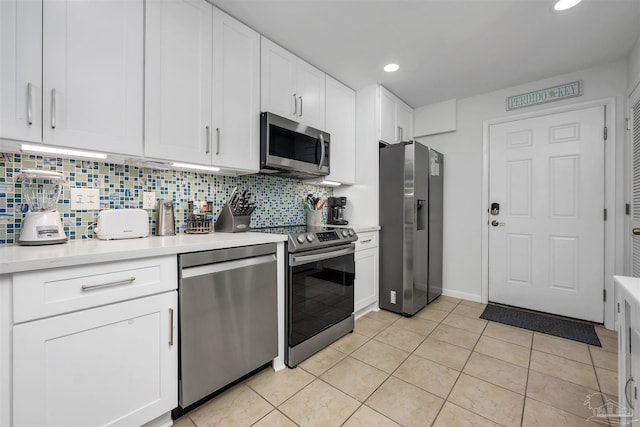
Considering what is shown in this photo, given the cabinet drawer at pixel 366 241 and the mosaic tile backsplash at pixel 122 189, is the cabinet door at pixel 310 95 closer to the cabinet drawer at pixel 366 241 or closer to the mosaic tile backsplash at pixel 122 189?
the mosaic tile backsplash at pixel 122 189

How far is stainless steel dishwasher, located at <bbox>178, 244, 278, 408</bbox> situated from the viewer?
4.42ft

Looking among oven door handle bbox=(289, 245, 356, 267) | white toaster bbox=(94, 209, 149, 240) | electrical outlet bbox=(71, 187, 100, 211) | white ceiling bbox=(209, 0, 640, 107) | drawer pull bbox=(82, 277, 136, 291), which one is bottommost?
oven door handle bbox=(289, 245, 356, 267)

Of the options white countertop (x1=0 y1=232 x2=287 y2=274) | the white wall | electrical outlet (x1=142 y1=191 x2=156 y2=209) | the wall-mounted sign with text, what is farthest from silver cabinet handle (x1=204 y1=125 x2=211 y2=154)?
the wall-mounted sign with text

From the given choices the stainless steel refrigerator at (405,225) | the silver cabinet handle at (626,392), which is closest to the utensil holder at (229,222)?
the stainless steel refrigerator at (405,225)

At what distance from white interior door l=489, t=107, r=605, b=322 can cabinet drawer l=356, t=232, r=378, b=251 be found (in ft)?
4.58

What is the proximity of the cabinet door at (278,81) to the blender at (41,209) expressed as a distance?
1330 millimetres

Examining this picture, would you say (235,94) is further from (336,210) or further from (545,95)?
(545,95)

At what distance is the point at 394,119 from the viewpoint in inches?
124

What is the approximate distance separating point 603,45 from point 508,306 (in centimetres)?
253

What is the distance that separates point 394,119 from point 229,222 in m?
2.24

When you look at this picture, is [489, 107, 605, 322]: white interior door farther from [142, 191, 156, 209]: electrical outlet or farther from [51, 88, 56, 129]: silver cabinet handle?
[51, 88, 56, 129]: silver cabinet handle

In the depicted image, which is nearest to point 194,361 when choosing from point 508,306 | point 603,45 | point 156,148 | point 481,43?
point 156,148

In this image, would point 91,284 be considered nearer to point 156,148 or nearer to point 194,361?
point 194,361

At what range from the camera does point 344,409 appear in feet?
4.83
